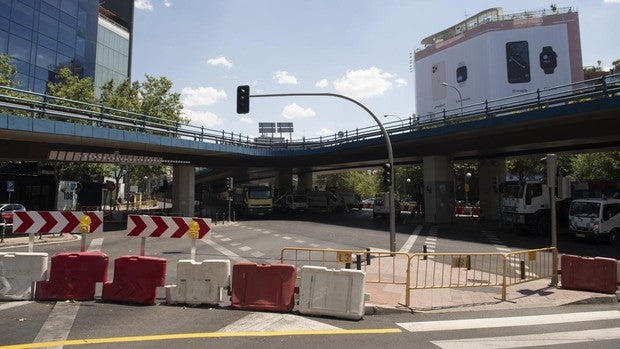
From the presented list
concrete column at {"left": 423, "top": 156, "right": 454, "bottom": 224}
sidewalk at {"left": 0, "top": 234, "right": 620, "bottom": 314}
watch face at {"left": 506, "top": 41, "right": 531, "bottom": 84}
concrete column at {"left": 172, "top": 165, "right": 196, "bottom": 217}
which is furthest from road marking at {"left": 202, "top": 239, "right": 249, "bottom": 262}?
watch face at {"left": 506, "top": 41, "right": 531, "bottom": 84}

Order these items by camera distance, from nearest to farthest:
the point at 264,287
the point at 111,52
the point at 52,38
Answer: the point at 264,287 < the point at 52,38 < the point at 111,52

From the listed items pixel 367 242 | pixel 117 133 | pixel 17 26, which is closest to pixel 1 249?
pixel 117 133

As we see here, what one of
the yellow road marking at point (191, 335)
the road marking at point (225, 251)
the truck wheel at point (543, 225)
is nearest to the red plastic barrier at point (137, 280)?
the yellow road marking at point (191, 335)

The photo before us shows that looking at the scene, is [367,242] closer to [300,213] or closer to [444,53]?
[300,213]

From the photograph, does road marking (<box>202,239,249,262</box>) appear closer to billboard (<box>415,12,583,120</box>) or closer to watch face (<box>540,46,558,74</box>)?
billboard (<box>415,12,583,120</box>)

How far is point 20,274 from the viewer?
852 cm

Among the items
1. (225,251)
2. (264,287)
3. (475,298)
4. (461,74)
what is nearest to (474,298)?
(475,298)

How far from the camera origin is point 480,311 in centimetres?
854

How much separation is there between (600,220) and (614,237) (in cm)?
120

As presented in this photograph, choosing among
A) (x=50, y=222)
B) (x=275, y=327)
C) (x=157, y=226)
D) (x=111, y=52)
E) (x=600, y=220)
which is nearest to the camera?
(x=275, y=327)

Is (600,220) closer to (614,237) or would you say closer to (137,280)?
(614,237)

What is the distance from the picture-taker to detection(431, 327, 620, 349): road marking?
632 cm

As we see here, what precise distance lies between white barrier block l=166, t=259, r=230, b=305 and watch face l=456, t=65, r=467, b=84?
91.2 m

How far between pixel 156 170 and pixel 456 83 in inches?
2742
